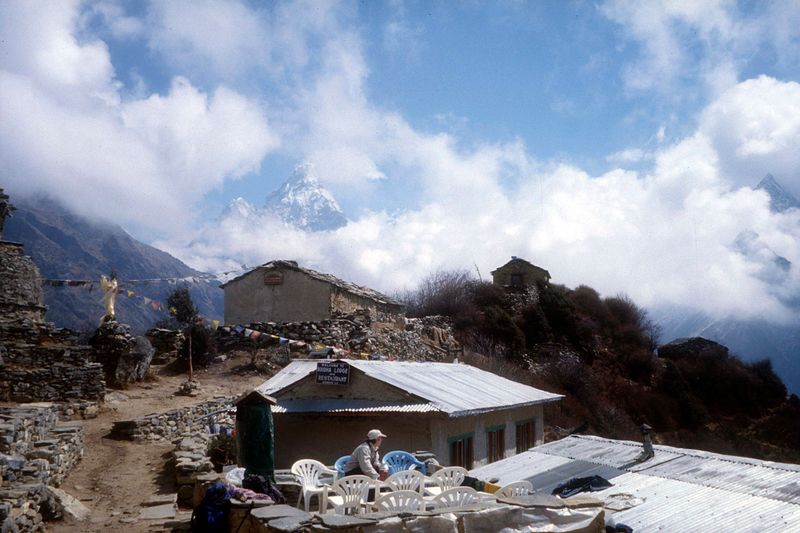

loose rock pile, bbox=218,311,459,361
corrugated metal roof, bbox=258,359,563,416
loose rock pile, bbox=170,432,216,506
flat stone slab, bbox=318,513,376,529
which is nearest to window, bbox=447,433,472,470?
corrugated metal roof, bbox=258,359,563,416

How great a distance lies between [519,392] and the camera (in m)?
18.2

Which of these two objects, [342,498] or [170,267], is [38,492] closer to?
[342,498]

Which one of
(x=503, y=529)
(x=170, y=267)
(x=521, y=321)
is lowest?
(x=503, y=529)

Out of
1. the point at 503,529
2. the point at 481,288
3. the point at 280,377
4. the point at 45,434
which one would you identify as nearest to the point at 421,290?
the point at 481,288

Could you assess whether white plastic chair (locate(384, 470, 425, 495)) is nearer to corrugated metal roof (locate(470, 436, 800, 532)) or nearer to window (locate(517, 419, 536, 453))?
corrugated metal roof (locate(470, 436, 800, 532))

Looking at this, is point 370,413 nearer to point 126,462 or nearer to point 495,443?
point 495,443

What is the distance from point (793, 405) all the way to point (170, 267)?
87.9 meters

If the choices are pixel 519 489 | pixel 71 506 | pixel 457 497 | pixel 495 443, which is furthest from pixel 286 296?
pixel 457 497

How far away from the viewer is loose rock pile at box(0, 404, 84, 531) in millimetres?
8375

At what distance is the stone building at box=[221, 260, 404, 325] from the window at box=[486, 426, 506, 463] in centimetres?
1423

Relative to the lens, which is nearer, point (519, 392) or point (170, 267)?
point (519, 392)

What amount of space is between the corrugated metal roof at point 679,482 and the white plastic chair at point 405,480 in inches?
93.7

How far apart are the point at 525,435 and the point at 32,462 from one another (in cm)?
1267

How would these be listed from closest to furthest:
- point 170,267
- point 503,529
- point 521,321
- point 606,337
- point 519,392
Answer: point 503,529 → point 519,392 → point 521,321 → point 606,337 → point 170,267
